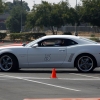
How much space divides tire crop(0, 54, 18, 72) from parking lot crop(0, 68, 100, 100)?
51 centimetres

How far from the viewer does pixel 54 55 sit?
56.9 feet

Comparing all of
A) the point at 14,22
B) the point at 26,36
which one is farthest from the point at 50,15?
the point at 14,22

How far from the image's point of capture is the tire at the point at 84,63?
56.6 feet

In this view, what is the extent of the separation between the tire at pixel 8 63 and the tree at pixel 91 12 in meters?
38.2

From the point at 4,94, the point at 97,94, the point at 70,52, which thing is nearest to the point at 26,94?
the point at 4,94

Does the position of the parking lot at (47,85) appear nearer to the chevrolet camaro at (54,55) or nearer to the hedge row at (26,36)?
the chevrolet camaro at (54,55)

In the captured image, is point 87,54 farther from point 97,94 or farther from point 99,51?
point 97,94

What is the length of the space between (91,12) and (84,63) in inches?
1527

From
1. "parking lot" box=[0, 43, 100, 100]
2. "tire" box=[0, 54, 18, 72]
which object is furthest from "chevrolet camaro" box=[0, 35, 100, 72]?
"parking lot" box=[0, 43, 100, 100]

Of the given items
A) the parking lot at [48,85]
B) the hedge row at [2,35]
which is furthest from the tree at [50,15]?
the parking lot at [48,85]

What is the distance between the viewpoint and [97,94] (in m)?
11.8

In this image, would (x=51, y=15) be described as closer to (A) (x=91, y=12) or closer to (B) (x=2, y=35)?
(A) (x=91, y=12)

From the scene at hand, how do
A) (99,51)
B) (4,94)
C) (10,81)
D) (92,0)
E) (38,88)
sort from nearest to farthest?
1. (4,94)
2. (38,88)
3. (10,81)
4. (99,51)
5. (92,0)

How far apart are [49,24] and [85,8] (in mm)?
5170
